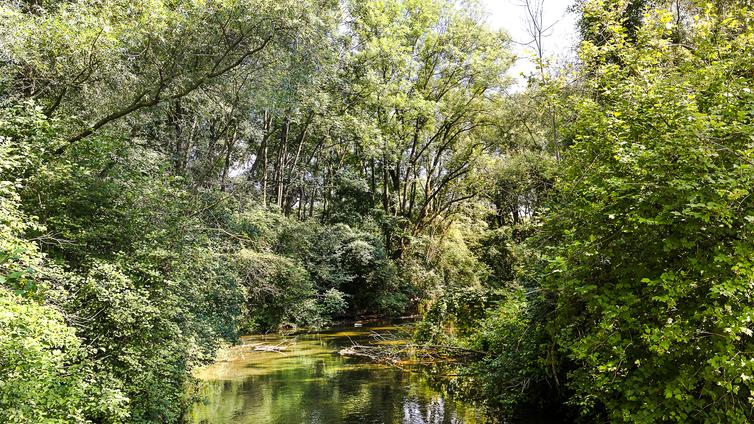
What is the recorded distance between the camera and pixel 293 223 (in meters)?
23.3

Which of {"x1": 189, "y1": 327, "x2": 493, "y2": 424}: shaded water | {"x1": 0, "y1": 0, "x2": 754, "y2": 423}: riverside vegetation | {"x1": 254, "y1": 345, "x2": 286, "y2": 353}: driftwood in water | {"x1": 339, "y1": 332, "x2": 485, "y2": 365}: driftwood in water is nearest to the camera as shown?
{"x1": 0, "y1": 0, "x2": 754, "y2": 423}: riverside vegetation

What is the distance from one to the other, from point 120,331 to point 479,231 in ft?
78.1

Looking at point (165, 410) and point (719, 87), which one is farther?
point (165, 410)

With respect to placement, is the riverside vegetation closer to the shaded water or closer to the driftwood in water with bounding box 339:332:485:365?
the driftwood in water with bounding box 339:332:485:365

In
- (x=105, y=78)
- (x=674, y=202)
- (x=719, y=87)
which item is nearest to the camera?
(x=674, y=202)

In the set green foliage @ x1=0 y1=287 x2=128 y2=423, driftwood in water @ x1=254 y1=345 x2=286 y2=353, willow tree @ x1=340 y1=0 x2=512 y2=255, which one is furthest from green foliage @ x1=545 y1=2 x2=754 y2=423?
willow tree @ x1=340 y1=0 x2=512 y2=255

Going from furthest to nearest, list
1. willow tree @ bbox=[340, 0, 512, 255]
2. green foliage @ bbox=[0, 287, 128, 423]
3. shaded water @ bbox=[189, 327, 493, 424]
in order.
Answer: willow tree @ bbox=[340, 0, 512, 255]
shaded water @ bbox=[189, 327, 493, 424]
green foliage @ bbox=[0, 287, 128, 423]

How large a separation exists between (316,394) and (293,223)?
12364 millimetres

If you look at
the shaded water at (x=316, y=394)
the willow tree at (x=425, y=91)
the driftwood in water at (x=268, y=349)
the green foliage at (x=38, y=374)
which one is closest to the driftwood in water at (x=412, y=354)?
the shaded water at (x=316, y=394)

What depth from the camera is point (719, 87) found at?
549 centimetres

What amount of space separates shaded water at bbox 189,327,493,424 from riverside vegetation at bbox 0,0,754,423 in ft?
2.98

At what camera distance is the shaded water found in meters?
9.90

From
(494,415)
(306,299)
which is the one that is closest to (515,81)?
(306,299)

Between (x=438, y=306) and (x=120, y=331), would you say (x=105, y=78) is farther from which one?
(x=438, y=306)
